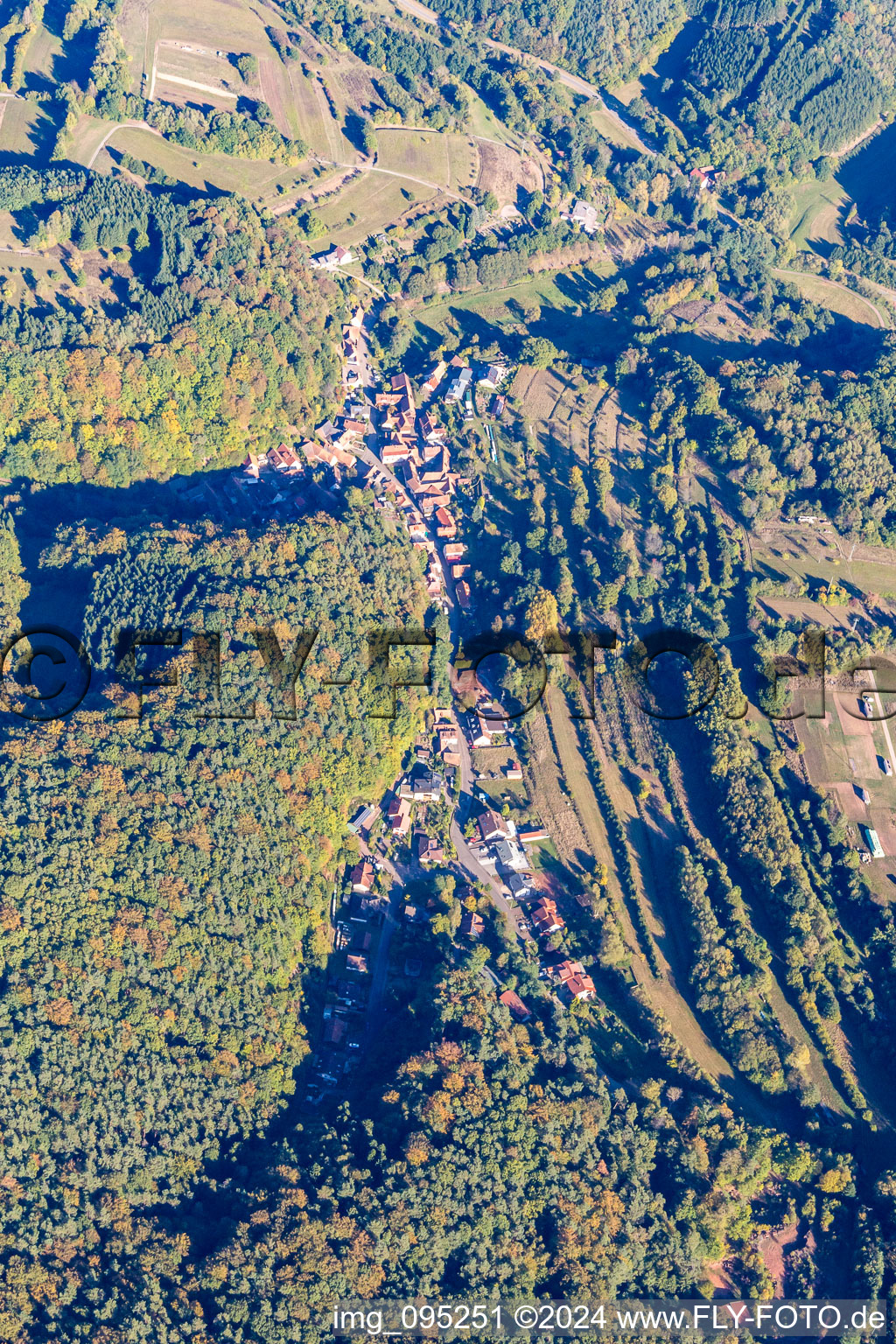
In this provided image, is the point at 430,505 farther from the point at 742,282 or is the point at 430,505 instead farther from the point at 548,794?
the point at 742,282

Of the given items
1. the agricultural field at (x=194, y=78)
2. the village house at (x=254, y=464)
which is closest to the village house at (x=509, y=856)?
the village house at (x=254, y=464)

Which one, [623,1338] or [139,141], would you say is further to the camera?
[139,141]

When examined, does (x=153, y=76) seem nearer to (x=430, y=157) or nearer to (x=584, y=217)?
(x=430, y=157)

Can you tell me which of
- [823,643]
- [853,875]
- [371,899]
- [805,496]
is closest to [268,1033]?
[371,899]

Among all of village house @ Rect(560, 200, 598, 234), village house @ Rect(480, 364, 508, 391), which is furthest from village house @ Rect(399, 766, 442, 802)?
village house @ Rect(560, 200, 598, 234)

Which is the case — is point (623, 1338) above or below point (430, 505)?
below

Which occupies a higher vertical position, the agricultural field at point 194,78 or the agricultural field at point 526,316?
the agricultural field at point 194,78

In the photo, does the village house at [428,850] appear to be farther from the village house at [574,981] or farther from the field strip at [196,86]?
the field strip at [196,86]

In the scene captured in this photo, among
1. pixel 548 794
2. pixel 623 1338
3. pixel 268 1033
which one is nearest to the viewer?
pixel 623 1338
